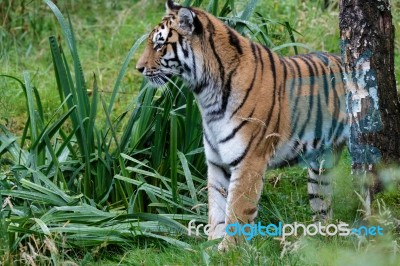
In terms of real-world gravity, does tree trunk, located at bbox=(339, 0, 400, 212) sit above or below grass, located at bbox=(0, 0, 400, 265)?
above

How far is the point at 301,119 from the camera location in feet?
17.5

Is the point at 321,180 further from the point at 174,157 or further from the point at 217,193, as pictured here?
the point at 174,157

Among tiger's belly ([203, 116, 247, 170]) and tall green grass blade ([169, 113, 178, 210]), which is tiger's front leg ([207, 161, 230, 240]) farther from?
tall green grass blade ([169, 113, 178, 210])

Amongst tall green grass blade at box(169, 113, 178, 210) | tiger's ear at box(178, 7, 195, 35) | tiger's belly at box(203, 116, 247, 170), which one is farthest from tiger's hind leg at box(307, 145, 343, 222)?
tiger's ear at box(178, 7, 195, 35)

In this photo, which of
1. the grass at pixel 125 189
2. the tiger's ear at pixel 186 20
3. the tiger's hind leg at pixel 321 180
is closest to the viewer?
the grass at pixel 125 189

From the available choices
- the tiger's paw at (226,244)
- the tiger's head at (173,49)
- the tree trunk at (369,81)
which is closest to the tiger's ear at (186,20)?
the tiger's head at (173,49)

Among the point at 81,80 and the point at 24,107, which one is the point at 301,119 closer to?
the point at 81,80

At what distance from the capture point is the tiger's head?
203 inches

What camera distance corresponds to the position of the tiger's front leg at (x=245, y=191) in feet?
16.4

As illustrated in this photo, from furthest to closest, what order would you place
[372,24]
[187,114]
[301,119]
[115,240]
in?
1. [187,114]
2. [301,119]
3. [115,240]
4. [372,24]

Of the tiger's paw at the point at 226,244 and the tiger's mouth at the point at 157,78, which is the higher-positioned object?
the tiger's mouth at the point at 157,78

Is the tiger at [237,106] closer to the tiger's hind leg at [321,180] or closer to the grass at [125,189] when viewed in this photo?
the tiger's hind leg at [321,180]

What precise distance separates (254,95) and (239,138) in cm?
28

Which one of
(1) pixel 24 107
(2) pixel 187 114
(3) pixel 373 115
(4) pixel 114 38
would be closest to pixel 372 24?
(3) pixel 373 115
